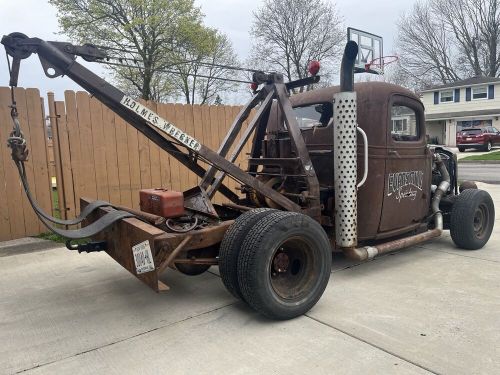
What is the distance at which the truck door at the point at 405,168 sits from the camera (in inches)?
177

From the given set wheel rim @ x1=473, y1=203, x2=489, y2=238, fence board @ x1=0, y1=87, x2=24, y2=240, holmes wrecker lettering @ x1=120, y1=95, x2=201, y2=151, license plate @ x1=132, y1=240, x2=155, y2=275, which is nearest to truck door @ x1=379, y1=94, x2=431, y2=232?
wheel rim @ x1=473, y1=203, x2=489, y2=238

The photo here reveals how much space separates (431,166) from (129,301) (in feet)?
12.4

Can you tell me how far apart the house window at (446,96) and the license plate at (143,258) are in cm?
4174

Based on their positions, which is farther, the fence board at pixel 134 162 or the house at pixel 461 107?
the house at pixel 461 107

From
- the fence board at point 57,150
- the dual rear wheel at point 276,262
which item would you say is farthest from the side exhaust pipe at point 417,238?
the fence board at point 57,150

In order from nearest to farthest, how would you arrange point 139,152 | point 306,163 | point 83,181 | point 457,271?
point 306,163, point 457,271, point 83,181, point 139,152

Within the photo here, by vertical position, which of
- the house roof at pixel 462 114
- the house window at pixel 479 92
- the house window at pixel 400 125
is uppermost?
A: the house window at pixel 479 92

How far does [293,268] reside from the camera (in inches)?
146

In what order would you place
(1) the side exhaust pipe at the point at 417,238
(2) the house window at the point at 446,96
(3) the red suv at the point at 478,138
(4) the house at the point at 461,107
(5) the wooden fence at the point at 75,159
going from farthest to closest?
(2) the house window at the point at 446,96 → (4) the house at the point at 461,107 → (3) the red suv at the point at 478,138 → (5) the wooden fence at the point at 75,159 → (1) the side exhaust pipe at the point at 417,238

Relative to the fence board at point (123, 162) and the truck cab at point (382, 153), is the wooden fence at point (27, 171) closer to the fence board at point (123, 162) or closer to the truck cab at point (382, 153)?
the fence board at point (123, 162)

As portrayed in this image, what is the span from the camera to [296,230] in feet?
11.1

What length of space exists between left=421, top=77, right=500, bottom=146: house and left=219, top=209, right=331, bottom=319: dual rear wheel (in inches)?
1389

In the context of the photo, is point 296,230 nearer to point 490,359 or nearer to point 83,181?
point 490,359

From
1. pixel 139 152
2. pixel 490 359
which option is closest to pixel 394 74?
pixel 139 152
